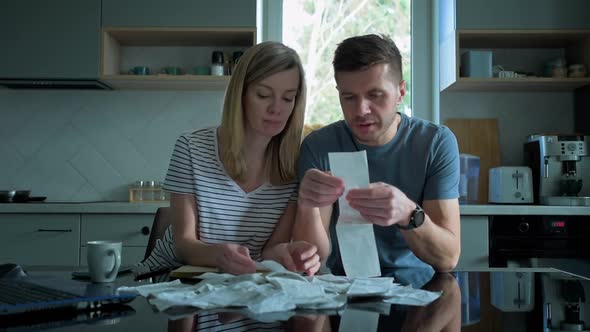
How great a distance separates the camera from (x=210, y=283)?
108cm

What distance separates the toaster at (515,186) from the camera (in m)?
3.09

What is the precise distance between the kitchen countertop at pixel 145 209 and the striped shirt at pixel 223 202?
4.02 ft

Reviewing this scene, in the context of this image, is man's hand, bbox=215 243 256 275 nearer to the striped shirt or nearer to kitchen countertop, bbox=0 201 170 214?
the striped shirt

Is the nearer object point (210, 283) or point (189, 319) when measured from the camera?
point (189, 319)

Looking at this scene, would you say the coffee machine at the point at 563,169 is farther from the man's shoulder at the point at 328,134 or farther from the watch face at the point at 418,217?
the watch face at the point at 418,217

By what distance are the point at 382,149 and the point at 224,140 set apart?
449 mm

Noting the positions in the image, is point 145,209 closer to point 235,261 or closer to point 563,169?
point 235,261

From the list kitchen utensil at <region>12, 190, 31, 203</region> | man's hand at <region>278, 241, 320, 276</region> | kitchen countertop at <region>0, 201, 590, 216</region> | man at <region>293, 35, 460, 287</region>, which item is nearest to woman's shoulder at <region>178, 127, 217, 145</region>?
man at <region>293, 35, 460, 287</region>

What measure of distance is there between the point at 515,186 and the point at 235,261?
7.24 ft

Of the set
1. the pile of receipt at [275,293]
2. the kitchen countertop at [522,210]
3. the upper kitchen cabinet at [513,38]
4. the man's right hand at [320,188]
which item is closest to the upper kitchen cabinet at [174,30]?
the upper kitchen cabinet at [513,38]

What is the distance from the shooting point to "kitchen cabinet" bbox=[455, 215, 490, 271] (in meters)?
2.85

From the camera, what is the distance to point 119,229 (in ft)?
9.59

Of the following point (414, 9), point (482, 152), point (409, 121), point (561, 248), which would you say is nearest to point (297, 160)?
point (409, 121)

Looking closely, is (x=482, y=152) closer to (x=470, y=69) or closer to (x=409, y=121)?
(x=470, y=69)
